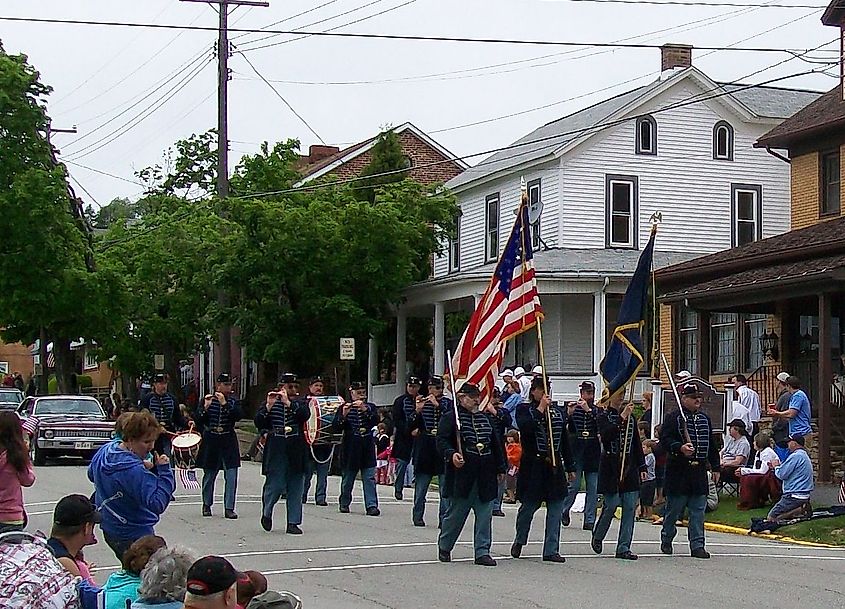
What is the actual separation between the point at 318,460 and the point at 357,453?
594mm

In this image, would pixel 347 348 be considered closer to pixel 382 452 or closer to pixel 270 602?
pixel 382 452

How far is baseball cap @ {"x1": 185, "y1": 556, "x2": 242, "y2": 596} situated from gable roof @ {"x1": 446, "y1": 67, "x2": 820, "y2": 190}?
3159 cm

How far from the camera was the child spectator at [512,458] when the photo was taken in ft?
73.5

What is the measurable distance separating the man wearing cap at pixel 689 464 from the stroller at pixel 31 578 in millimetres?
10073

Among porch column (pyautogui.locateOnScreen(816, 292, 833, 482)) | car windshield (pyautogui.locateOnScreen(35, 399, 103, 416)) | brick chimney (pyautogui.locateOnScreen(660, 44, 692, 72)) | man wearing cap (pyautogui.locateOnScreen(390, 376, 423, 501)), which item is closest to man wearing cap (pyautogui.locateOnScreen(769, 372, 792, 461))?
porch column (pyautogui.locateOnScreen(816, 292, 833, 482))

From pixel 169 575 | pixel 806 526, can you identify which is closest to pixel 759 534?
pixel 806 526

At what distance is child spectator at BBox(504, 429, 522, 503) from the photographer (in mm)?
22391

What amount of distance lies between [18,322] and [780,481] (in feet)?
90.5

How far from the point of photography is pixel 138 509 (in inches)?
368

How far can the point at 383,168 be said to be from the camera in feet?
142

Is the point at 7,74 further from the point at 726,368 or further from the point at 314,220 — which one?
the point at 726,368

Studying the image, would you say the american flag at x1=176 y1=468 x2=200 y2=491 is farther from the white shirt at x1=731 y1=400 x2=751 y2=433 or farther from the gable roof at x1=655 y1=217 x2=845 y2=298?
the gable roof at x1=655 y1=217 x2=845 y2=298

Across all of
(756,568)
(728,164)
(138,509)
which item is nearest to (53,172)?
(728,164)

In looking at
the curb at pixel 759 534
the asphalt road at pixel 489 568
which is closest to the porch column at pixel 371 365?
the asphalt road at pixel 489 568
